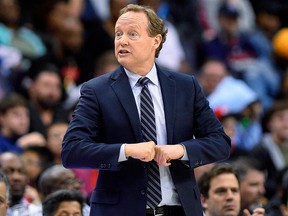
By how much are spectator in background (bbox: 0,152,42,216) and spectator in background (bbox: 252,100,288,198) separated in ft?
9.85

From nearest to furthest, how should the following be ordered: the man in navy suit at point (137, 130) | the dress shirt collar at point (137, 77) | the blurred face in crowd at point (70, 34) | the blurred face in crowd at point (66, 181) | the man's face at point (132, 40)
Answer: the man in navy suit at point (137, 130)
the man's face at point (132, 40)
the dress shirt collar at point (137, 77)
the blurred face in crowd at point (66, 181)
the blurred face in crowd at point (70, 34)

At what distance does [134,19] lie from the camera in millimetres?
5367

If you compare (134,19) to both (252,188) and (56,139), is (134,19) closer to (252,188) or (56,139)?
(252,188)

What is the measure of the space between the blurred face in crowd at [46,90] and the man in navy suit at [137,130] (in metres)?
5.37

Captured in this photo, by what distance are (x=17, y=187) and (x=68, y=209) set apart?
1.22 m

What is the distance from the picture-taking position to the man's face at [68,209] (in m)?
6.79

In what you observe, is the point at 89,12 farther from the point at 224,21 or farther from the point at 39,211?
the point at 39,211

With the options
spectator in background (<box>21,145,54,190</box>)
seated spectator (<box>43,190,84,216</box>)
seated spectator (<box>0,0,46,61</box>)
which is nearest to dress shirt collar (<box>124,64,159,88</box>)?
seated spectator (<box>43,190,84,216</box>)

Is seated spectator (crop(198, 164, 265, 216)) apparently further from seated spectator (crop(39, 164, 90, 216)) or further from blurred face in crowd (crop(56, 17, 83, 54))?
blurred face in crowd (crop(56, 17, 83, 54))

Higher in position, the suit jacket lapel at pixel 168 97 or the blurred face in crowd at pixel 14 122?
the blurred face in crowd at pixel 14 122

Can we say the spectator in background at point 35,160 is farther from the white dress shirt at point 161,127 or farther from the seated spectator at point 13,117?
the white dress shirt at point 161,127

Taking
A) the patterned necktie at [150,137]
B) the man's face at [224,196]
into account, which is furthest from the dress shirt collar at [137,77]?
the man's face at [224,196]

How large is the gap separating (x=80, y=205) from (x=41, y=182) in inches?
40.2

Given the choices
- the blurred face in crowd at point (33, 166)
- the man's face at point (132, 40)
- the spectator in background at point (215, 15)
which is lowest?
the man's face at point (132, 40)
